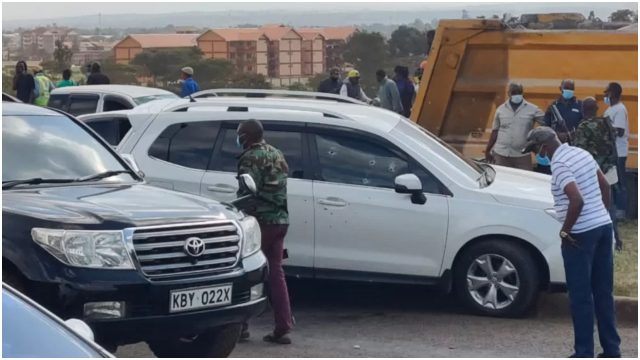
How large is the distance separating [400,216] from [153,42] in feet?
43.7

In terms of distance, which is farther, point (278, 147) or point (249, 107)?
point (249, 107)

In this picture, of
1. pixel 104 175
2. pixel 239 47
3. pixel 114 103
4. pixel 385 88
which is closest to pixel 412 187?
pixel 104 175

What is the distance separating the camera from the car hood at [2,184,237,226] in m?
6.96

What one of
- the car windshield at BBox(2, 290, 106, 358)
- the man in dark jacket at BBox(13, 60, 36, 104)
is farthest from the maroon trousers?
the man in dark jacket at BBox(13, 60, 36, 104)

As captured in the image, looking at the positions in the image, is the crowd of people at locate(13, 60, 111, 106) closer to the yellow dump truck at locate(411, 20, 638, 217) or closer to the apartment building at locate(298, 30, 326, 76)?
the apartment building at locate(298, 30, 326, 76)

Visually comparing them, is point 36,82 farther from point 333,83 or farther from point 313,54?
point 333,83

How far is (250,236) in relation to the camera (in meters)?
7.63

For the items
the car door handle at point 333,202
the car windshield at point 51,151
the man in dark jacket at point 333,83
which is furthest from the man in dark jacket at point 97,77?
the car windshield at point 51,151

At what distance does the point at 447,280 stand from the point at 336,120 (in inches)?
60.2

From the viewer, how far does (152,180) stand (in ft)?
31.6

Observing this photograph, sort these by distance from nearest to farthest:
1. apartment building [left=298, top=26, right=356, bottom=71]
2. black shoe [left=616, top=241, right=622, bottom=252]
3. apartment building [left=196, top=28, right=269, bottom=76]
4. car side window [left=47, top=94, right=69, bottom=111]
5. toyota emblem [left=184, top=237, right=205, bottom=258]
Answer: toyota emblem [left=184, top=237, right=205, bottom=258] < black shoe [left=616, top=241, right=622, bottom=252] < car side window [left=47, top=94, right=69, bottom=111] < apartment building [left=298, top=26, right=356, bottom=71] < apartment building [left=196, top=28, right=269, bottom=76]

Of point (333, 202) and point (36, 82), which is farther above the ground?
point (333, 202)

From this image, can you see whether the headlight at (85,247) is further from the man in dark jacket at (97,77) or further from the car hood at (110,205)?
the man in dark jacket at (97,77)

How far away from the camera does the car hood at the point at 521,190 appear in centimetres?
934
